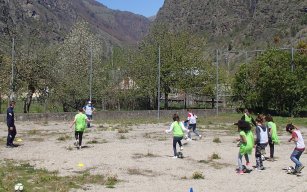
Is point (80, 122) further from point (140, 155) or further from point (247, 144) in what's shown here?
point (247, 144)

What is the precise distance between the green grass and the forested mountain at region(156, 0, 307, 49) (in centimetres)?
9954

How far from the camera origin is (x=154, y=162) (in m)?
16.1

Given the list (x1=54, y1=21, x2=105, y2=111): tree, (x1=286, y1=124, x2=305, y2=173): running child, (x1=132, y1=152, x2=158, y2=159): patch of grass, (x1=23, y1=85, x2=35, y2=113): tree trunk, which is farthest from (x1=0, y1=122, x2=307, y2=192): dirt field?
(x1=54, y1=21, x2=105, y2=111): tree

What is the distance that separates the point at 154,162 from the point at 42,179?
454cm

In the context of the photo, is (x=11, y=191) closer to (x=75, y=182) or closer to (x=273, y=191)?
(x=75, y=182)

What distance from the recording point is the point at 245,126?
14375 millimetres

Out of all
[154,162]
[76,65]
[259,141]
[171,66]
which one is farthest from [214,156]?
[171,66]

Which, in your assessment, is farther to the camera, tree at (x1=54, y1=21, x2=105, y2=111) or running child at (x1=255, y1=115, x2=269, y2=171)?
tree at (x1=54, y1=21, x2=105, y2=111)

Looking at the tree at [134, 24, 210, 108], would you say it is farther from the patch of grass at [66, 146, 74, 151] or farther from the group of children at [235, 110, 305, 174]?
the group of children at [235, 110, 305, 174]

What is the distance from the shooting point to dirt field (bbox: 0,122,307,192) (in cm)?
1252

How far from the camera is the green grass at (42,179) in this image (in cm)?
1165

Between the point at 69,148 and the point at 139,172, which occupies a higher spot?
the point at 69,148

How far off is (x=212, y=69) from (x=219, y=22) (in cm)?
11493

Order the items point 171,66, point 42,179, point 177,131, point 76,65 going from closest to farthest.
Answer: point 42,179 → point 177,131 → point 76,65 → point 171,66
